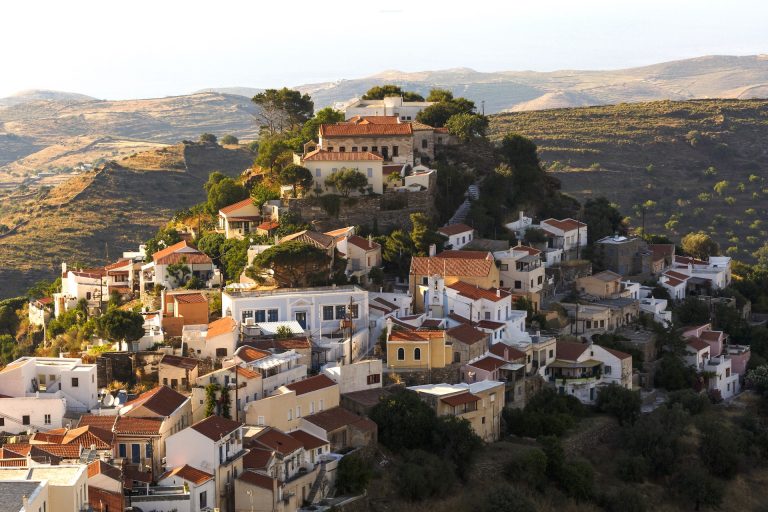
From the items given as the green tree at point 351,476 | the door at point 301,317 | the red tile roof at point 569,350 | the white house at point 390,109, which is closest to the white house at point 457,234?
the red tile roof at point 569,350

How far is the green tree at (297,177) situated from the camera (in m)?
43.7

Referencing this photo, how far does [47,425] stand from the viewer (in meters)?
30.2

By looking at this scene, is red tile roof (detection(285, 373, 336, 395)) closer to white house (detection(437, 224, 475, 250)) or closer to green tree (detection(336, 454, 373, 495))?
green tree (detection(336, 454, 373, 495))

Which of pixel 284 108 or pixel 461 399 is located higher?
pixel 284 108

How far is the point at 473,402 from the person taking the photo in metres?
33.0

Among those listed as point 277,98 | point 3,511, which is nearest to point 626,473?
point 3,511

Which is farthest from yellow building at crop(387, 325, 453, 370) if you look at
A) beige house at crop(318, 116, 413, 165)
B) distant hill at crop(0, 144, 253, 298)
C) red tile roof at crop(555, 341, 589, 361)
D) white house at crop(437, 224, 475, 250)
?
distant hill at crop(0, 144, 253, 298)

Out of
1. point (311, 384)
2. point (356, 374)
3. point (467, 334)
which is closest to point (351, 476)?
point (311, 384)

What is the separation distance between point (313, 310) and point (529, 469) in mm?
8170

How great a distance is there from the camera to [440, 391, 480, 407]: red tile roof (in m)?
32.5

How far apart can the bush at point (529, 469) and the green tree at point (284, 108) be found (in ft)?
86.4

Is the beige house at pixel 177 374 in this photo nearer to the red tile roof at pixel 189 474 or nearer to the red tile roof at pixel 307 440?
the red tile roof at pixel 307 440

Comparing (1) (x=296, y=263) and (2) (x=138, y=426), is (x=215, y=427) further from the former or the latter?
(1) (x=296, y=263)

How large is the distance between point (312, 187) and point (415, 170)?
13.0ft
